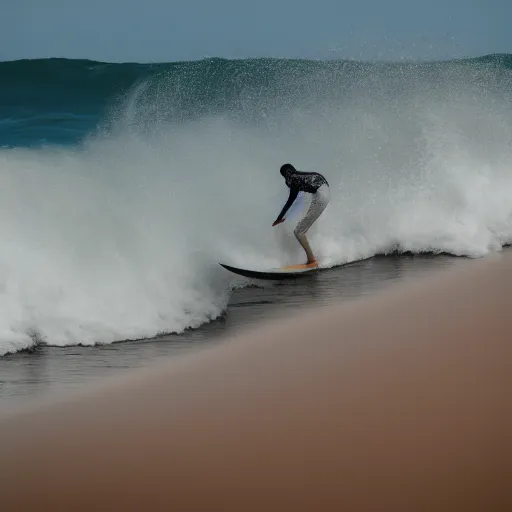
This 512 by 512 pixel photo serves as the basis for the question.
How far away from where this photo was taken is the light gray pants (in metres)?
9.38

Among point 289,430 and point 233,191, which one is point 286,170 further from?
point 289,430

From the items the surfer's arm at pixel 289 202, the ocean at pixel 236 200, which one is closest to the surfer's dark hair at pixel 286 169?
the surfer's arm at pixel 289 202

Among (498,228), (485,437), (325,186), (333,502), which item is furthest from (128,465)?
(498,228)

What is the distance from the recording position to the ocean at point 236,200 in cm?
688

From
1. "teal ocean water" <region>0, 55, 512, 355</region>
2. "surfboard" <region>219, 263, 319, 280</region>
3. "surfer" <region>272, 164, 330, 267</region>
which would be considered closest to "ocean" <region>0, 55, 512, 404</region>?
"teal ocean water" <region>0, 55, 512, 355</region>

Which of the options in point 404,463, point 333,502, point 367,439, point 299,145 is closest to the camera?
point 333,502

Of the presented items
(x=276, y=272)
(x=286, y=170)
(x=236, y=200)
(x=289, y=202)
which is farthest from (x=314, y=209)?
(x=236, y=200)

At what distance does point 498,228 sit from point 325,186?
9.21 feet

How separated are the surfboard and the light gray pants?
50 cm

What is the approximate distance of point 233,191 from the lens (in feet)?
36.5

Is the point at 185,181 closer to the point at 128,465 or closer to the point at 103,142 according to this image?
the point at 103,142

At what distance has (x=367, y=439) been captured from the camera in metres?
4.35

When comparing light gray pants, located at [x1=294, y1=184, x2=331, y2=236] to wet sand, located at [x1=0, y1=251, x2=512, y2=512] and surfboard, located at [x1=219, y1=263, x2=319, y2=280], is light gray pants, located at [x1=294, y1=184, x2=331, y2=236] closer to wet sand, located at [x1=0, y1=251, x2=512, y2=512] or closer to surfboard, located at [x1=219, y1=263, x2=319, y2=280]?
surfboard, located at [x1=219, y1=263, x2=319, y2=280]

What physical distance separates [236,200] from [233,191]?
0.32 metres
